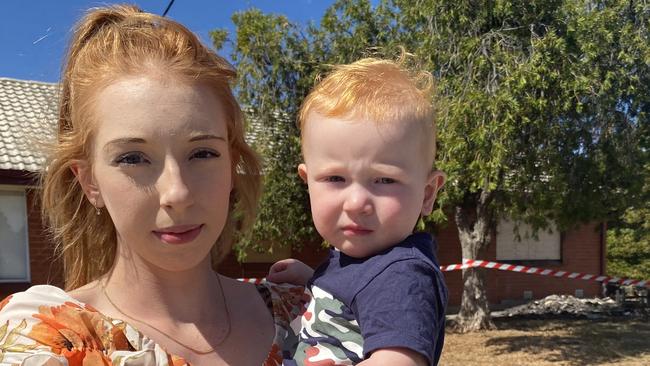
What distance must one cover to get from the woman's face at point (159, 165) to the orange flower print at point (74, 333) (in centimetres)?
19

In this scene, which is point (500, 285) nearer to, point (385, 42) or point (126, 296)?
point (385, 42)

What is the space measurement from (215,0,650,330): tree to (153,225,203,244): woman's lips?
6.34 meters

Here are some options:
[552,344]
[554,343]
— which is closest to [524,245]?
[554,343]

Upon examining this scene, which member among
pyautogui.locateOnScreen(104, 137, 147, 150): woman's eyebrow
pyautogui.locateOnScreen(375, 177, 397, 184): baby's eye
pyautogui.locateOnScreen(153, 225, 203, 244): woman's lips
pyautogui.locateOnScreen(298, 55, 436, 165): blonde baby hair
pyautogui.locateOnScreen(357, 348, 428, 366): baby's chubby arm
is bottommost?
pyautogui.locateOnScreen(357, 348, 428, 366): baby's chubby arm

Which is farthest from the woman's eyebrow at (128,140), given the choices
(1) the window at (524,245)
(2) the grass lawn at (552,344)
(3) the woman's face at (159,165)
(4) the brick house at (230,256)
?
(1) the window at (524,245)

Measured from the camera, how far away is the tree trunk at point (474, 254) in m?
11.2

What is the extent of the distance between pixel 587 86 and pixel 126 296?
7.70m

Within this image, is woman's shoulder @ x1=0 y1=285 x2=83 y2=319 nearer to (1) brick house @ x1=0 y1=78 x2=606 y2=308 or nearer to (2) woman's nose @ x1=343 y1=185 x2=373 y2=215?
(2) woman's nose @ x1=343 y1=185 x2=373 y2=215

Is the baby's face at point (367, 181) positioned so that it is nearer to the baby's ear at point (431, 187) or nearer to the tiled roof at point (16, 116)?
the baby's ear at point (431, 187)

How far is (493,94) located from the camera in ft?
26.4

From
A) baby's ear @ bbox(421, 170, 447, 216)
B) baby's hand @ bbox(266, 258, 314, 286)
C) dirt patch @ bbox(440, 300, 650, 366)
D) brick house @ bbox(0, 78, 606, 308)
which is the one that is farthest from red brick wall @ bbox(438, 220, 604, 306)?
baby's ear @ bbox(421, 170, 447, 216)

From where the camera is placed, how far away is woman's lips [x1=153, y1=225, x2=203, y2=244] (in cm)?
138

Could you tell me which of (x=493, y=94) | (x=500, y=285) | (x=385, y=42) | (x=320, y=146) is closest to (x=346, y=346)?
(x=320, y=146)

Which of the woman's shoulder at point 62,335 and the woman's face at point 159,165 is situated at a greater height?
the woman's face at point 159,165
